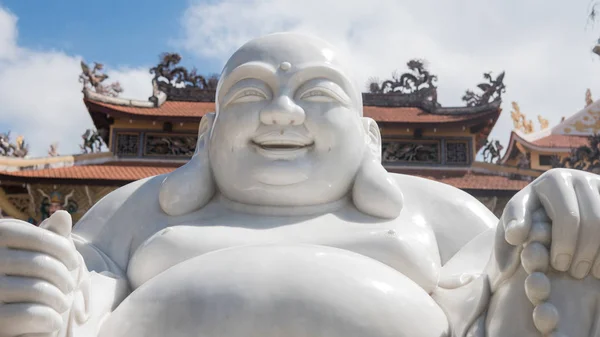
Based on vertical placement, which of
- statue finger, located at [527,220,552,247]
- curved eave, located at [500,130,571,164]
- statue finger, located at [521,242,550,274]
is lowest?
statue finger, located at [521,242,550,274]

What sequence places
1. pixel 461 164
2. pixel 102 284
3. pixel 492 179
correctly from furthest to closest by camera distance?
pixel 461 164, pixel 492 179, pixel 102 284

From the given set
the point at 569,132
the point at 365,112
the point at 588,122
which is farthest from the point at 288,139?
the point at 588,122

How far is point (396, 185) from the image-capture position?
8.44 feet

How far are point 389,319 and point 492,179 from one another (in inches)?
458

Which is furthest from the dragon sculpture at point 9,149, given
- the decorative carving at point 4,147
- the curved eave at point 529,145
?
the curved eave at point 529,145

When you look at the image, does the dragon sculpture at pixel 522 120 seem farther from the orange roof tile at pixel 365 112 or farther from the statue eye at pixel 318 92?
the statue eye at pixel 318 92

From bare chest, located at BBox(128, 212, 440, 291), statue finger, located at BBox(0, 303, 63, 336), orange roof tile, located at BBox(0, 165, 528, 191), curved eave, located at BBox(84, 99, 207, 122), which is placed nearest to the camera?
statue finger, located at BBox(0, 303, 63, 336)

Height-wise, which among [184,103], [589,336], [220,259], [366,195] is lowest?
[589,336]

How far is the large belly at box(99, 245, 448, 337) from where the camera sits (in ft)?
5.87

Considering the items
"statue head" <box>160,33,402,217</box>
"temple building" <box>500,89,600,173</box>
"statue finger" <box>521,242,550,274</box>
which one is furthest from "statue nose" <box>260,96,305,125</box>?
"temple building" <box>500,89,600,173</box>

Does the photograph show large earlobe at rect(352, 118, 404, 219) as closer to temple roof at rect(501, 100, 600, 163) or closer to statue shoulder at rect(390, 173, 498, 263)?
statue shoulder at rect(390, 173, 498, 263)

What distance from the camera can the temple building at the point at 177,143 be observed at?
12.0 metres

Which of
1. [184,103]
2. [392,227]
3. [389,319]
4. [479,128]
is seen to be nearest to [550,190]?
[389,319]

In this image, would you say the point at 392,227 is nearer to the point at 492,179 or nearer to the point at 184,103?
the point at 492,179
